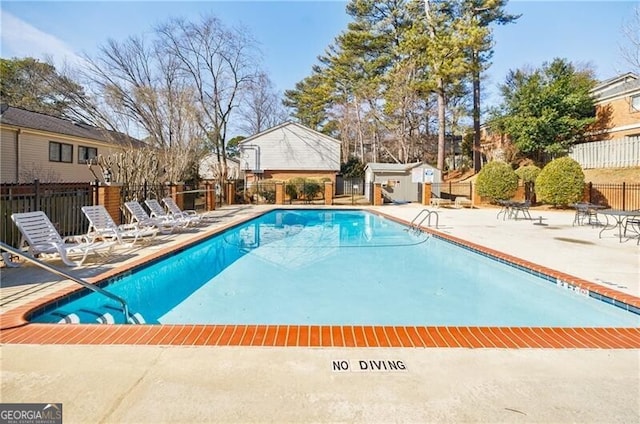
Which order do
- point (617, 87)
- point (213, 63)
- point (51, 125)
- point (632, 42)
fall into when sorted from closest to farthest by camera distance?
point (632, 42), point (51, 125), point (617, 87), point (213, 63)

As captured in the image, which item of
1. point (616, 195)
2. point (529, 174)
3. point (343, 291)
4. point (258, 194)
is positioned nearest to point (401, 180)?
point (529, 174)

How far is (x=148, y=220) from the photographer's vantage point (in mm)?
9172

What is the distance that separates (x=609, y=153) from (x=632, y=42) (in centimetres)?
829

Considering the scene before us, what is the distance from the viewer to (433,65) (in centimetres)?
2414

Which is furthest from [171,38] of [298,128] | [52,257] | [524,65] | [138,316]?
[524,65]

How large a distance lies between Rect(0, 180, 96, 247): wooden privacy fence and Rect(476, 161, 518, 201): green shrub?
60.4 ft

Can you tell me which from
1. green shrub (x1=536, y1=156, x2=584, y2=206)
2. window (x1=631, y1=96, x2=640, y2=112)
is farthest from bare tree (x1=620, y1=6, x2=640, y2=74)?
window (x1=631, y1=96, x2=640, y2=112)

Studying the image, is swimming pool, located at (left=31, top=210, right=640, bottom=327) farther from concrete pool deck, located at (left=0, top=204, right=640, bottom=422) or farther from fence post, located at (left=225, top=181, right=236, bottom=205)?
fence post, located at (left=225, top=181, right=236, bottom=205)

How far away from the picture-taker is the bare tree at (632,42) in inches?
524

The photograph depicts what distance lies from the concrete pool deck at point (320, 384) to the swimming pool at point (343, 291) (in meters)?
1.68

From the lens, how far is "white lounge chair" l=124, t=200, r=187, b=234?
8870mm

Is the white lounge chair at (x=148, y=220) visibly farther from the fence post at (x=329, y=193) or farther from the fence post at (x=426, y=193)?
the fence post at (x=426, y=193)

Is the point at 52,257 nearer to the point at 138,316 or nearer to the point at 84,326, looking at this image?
the point at 138,316

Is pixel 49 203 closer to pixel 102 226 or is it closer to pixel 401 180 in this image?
pixel 102 226
